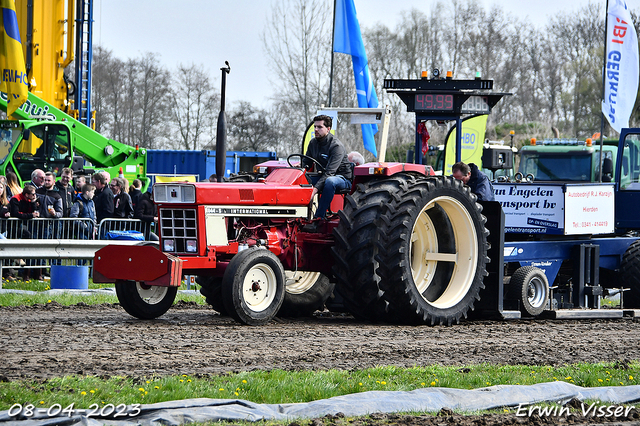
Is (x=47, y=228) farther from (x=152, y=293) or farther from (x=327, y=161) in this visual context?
(x=327, y=161)

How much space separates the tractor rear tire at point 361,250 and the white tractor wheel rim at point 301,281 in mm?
1161

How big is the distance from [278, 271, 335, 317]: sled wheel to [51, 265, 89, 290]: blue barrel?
3778 mm

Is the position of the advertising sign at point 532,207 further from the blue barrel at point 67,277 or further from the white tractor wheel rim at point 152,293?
the blue barrel at point 67,277

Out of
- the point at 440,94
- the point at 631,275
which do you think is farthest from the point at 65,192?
the point at 631,275

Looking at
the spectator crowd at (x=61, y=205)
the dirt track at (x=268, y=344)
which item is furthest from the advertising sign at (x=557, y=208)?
the spectator crowd at (x=61, y=205)

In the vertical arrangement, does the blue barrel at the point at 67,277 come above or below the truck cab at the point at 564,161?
below

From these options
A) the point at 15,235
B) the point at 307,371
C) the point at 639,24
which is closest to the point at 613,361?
the point at 307,371

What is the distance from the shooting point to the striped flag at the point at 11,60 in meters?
15.7

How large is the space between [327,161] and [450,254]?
178cm

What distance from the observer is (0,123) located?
58.3 ft

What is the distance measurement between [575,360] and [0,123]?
14.3 m

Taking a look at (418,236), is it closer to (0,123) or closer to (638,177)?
(638,177)

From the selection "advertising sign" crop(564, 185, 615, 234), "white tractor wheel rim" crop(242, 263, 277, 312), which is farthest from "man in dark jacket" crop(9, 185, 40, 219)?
Answer: "advertising sign" crop(564, 185, 615, 234)

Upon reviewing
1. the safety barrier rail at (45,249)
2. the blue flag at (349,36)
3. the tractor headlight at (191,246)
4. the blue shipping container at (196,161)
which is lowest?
the safety barrier rail at (45,249)
